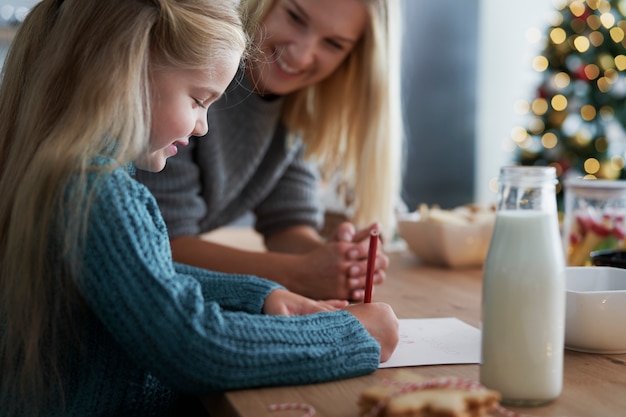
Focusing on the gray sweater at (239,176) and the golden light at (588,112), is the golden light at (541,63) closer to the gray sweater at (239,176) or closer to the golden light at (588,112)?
the golden light at (588,112)

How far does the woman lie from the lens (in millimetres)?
1475

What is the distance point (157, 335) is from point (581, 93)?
3163 mm

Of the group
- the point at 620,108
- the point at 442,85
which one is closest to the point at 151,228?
the point at 620,108

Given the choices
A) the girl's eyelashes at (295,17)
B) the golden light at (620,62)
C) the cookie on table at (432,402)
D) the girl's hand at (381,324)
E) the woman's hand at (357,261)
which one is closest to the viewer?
the cookie on table at (432,402)

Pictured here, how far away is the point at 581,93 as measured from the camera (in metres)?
3.58

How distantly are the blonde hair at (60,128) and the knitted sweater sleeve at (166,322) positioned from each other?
0.03 meters

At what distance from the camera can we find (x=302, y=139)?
1852 mm

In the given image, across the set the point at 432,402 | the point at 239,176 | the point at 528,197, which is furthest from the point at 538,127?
the point at 432,402

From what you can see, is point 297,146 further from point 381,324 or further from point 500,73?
point 500,73

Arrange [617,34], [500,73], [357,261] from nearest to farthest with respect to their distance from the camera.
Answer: [357,261], [617,34], [500,73]

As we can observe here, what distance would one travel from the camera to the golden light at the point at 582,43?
3.52 meters

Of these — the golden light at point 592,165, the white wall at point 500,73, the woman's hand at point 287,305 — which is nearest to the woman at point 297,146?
the woman's hand at point 287,305

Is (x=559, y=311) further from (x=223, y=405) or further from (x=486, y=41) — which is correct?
(x=486, y=41)

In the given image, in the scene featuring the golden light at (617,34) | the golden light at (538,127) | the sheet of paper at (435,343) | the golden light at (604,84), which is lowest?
the sheet of paper at (435,343)
